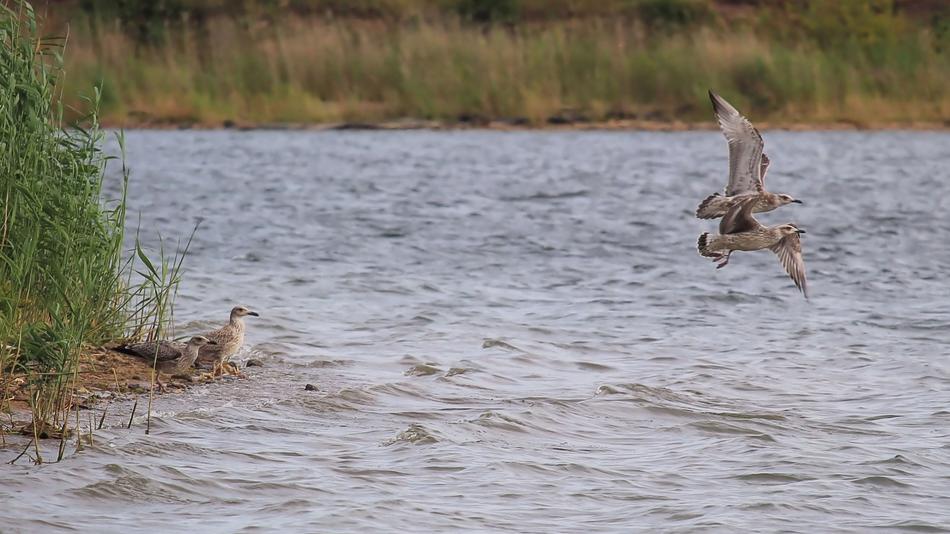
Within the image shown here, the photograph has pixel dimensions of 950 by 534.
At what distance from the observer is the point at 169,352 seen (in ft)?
28.1

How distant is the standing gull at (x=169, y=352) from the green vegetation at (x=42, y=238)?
12.0 inches

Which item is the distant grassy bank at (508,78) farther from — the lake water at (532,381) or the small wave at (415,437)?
the small wave at (415,437)

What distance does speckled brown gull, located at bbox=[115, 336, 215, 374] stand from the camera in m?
8.48

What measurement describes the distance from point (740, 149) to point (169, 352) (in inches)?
146

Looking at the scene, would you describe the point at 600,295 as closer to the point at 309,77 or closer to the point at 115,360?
the point at 115,360

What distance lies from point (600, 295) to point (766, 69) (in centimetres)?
1718

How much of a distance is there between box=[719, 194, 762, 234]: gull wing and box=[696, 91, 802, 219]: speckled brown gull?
3 cm

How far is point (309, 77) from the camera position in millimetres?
30656

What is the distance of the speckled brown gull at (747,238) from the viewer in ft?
31.9

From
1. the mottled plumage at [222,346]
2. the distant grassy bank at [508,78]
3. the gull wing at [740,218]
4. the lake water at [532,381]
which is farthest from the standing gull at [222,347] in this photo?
the distant grassy bank at [508,78]

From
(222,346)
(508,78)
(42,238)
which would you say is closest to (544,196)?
(508,78)

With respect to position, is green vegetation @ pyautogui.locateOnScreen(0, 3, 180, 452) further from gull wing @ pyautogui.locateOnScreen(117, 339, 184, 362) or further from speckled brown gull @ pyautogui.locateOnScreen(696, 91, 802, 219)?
speckled brown gull @ pyautogui.locateOnScreen(696, 91, 802, 219)

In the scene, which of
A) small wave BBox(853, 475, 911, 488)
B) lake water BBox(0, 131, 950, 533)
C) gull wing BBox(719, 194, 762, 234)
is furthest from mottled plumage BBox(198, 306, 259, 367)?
small wave BBox(853, 475, 911, 488)

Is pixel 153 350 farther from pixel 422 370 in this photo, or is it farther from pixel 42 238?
pixel 422 370
